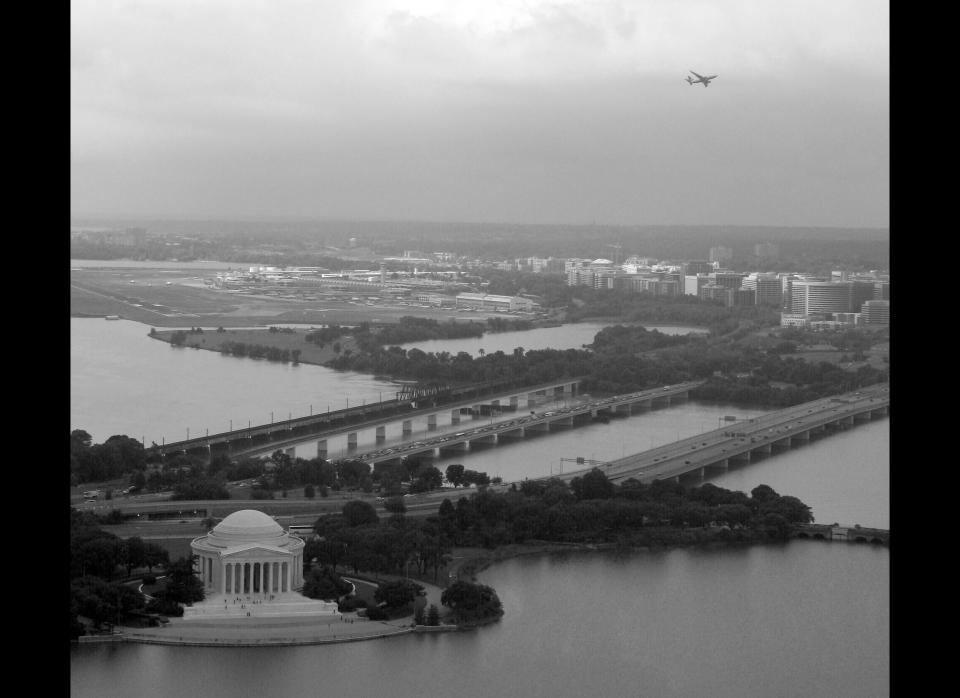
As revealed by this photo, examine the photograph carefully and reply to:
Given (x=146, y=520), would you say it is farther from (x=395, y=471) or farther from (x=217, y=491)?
(x=395, y=471)

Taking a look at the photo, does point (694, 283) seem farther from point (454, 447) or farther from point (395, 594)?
point (395, 594)

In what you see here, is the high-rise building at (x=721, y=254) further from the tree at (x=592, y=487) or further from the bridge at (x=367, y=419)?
the tree at (x=592, y=487)

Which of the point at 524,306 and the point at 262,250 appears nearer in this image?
the point at 524,306

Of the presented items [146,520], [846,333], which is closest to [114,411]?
[146,520]

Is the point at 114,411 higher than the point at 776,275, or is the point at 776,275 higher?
the point at 776,275

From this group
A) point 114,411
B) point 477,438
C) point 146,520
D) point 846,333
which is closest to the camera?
point 146,520
